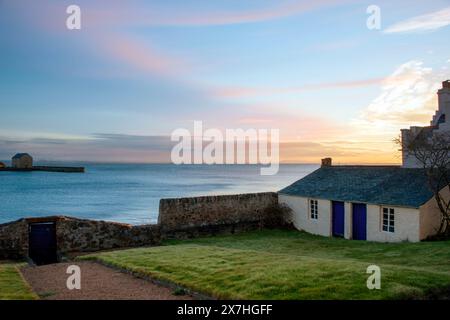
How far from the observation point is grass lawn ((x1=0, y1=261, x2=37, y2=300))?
38.7 feet

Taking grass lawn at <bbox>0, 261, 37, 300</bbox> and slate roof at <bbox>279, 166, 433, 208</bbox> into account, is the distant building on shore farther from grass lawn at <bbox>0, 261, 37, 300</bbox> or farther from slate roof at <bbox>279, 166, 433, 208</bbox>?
grass lawn at <bbox>0, 261, 37, 300</bbox>

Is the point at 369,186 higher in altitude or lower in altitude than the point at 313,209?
higher

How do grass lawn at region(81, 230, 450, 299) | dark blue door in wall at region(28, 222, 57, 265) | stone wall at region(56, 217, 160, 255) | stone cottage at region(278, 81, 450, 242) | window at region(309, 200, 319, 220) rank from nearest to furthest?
grass lawn at region(81, 230, 450, 299) → dark blue door in wall at region(28, 222, 57, 265) → stone wall at region(56, 217, 160, 255) → stone cottage at region(278, 81, 450, 242) → window at region(309, 200, 319, 220)

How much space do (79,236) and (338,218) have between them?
49.4ft

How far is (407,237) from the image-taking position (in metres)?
22.4

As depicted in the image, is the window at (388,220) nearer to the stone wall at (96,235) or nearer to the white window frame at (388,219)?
the white window frame at (388,219)

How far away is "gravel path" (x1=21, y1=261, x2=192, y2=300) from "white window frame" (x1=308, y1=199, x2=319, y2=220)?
15.3 m

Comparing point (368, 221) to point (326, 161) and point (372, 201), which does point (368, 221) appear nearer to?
point (372, 201)

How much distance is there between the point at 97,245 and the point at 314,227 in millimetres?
13414

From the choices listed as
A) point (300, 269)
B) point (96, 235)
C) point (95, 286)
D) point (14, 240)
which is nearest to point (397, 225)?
point (300, 269)

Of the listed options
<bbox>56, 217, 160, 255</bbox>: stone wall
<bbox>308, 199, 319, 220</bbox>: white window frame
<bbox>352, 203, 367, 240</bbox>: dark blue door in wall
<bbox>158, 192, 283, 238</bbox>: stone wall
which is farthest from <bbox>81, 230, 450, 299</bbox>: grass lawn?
<bbox>308, 199, 319, 220</bbox>: white window frame

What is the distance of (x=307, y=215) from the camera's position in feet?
94.4

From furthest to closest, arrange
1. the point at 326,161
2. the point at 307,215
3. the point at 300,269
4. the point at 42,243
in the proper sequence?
the point at 326,161 → the point at 307,215 → the point at 42,243 → the point at 300,269

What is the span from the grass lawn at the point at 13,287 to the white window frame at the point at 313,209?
708 inches
